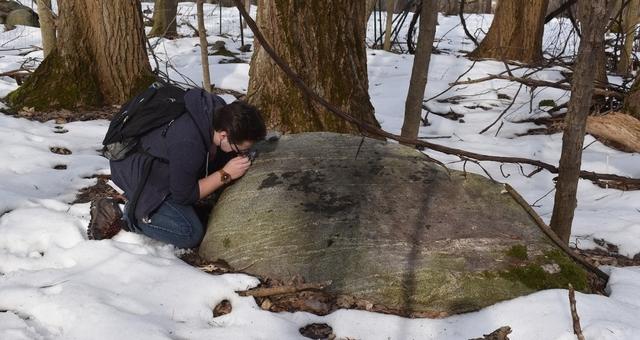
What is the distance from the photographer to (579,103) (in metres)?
2.48

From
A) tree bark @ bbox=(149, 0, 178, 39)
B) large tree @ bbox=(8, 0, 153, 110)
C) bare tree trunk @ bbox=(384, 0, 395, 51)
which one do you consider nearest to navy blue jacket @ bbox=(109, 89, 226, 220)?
large tree @ bbox=(8, 0, 153, 110)

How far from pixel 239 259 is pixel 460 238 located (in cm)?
112

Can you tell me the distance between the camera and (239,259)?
9.36 feet

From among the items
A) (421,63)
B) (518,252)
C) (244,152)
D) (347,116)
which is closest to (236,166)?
(244,152)

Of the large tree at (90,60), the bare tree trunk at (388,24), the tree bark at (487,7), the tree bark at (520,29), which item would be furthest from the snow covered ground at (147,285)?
the tree bark at (487,7)

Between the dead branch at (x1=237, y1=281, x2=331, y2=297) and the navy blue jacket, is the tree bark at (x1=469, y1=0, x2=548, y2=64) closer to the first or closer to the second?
the navy blue jacket

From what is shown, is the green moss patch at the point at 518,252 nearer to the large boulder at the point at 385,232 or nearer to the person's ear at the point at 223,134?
the large boulder at the point at 385,232

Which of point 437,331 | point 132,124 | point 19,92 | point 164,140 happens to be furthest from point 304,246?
point 19,92

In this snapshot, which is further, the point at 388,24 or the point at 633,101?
the point at 388,24

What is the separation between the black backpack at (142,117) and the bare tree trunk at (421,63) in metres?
1.77

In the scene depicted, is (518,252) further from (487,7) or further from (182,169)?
(487,7)

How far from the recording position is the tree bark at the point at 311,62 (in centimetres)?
395

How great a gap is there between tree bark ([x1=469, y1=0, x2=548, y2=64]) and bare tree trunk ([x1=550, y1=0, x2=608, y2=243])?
6328mm

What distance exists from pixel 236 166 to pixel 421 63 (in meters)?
1.68
